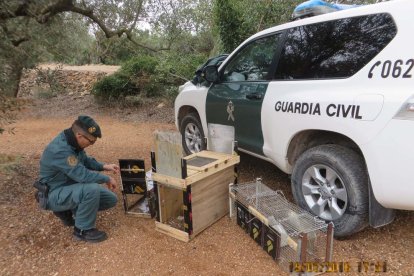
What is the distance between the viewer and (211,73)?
4.23 m

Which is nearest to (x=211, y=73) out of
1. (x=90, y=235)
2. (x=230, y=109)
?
(x=230, y=109)

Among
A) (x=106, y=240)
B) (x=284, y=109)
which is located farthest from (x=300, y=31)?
(x=106, y=240)

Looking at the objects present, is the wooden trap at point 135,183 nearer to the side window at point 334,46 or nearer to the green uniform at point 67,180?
the green uniform at point 67,180

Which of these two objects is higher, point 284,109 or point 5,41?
point 5,41

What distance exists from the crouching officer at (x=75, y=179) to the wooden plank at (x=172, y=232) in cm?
54

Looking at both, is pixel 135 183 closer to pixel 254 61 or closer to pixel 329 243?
pixel 254 61

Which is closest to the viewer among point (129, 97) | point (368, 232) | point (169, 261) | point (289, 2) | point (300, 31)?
point (169, 261)

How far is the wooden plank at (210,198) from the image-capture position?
3150 millimetres

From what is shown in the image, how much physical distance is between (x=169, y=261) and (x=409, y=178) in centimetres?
201

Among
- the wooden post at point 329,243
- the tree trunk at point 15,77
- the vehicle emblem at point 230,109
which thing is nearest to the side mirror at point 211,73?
the vehicle emblem at point 230,109

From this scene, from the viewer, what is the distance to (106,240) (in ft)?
10.6

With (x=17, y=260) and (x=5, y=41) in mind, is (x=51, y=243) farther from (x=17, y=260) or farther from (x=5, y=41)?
(x=5, y=41)

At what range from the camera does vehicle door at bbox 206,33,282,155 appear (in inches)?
142

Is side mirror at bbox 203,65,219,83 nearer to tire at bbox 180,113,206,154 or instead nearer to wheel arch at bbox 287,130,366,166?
tire at bbox 180,113,206,154
